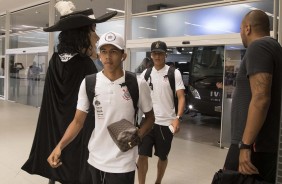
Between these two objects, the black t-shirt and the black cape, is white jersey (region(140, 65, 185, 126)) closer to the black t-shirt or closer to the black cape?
the black cape

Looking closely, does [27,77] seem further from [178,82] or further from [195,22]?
[178,82]

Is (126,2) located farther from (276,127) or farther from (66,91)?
(276,127)

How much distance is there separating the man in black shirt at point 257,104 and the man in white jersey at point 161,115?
132 centimetres

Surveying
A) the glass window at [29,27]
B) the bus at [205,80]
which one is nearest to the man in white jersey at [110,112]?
the bus at [205,80]

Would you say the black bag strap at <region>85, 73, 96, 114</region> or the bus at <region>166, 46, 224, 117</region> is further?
the bus at <region>166, 46, 224, 117</region>

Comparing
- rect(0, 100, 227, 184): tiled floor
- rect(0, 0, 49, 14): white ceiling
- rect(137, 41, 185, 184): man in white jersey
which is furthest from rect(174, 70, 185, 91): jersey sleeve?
rect(0, 0, 49, 14): white ceiling

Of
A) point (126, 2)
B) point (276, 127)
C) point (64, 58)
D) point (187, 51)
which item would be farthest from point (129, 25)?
point (276, 127)

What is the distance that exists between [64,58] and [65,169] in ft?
2.62

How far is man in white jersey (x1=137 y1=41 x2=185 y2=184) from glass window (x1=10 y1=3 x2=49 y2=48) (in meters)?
8.43

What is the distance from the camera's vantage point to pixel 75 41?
85.7 inches


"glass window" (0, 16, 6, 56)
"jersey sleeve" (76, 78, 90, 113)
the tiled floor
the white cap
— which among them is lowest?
the tiled floor

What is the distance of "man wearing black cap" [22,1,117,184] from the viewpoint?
7.14 feet

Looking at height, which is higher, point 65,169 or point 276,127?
point 276,127

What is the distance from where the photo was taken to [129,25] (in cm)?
764
